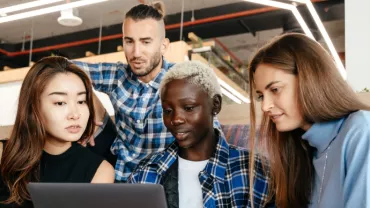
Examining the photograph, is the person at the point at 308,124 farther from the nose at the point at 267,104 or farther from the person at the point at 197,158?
the person at the point at 197,158

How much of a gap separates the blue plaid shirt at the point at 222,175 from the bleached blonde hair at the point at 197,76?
18cm

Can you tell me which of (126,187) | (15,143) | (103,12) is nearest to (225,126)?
(15,143)

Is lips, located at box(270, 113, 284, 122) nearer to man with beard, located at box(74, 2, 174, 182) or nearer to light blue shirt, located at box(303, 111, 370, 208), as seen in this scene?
light blue shirt, located at box(303, 111, 370, 208)

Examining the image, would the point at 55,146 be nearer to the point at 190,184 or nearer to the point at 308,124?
the point at 190,184

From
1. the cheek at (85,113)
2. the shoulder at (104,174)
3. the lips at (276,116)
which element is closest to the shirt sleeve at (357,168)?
the lips at (276,116)

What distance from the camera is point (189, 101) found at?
1.71m

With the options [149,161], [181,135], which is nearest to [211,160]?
[181,135]

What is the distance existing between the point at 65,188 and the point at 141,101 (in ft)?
3.28

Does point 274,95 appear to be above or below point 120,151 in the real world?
above

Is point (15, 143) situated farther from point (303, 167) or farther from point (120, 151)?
point (303, 167)

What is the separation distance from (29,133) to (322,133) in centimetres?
106

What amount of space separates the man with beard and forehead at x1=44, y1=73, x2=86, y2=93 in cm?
27

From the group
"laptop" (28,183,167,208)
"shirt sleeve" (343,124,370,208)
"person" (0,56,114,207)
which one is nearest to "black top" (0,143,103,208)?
"person" (0,56,114,207)

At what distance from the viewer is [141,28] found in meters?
2.15
